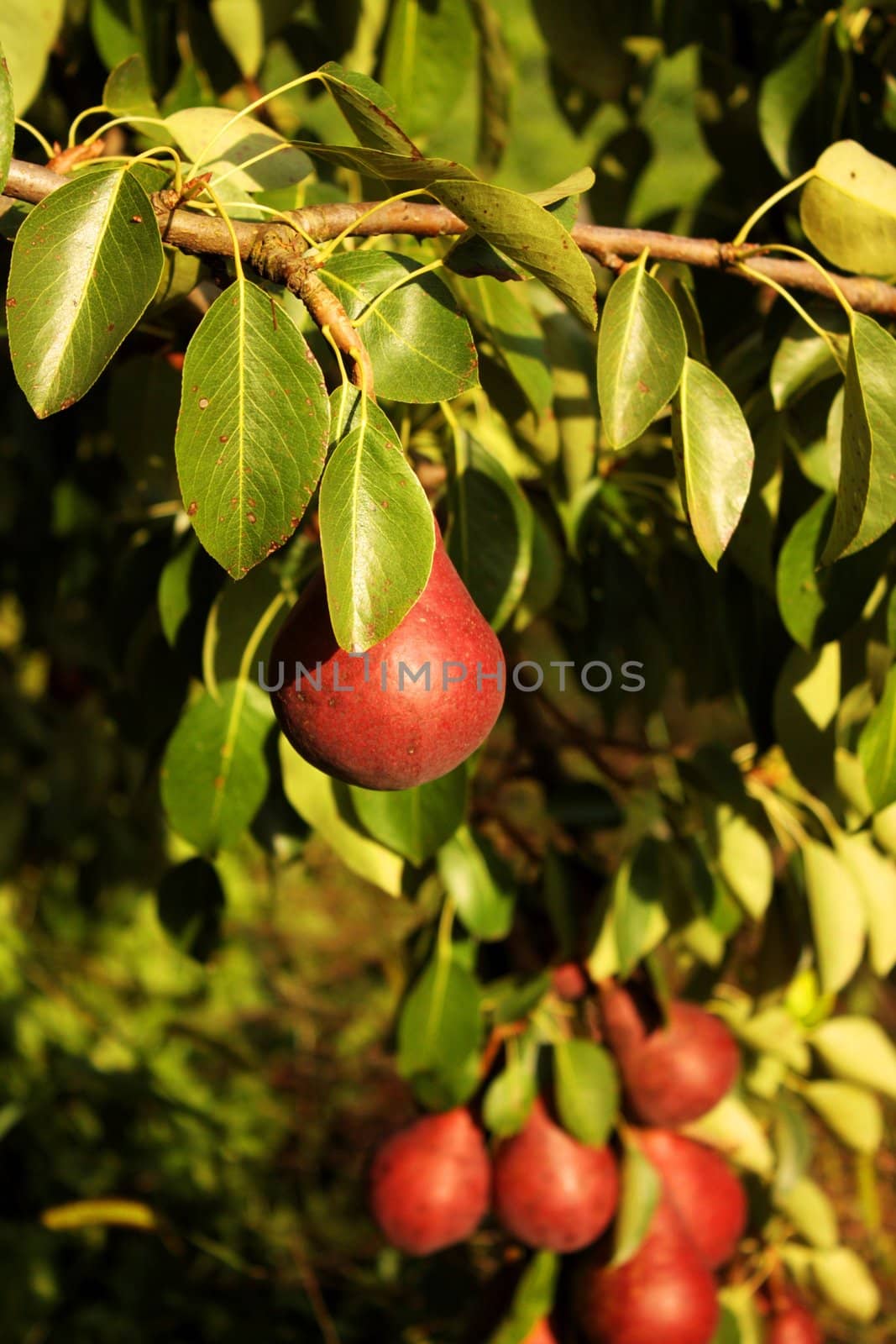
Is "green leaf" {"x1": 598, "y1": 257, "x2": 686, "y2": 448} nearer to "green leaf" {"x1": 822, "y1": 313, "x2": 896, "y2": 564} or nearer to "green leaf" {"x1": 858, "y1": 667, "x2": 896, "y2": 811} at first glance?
"green leaf" {"x1": 822, "y1": 313, "x2": 896, "y2": 564}

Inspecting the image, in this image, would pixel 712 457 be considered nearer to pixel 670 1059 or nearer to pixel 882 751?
pixel 882 751

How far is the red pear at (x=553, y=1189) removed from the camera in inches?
45.9

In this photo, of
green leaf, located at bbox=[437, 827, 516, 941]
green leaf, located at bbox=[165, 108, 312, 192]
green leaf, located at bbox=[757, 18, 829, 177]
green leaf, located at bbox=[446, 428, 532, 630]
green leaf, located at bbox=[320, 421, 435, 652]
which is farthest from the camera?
green leaf, located at bbox=[437, 827, 516, 941]

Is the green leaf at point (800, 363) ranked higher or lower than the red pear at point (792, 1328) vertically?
higher

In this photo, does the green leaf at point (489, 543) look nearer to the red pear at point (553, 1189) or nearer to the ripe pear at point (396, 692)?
the ripe pear at point (396, 692)

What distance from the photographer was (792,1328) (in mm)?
1385

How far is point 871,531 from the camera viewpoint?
66 centimetres

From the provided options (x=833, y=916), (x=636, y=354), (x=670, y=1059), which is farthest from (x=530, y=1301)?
(x=636, y=354)

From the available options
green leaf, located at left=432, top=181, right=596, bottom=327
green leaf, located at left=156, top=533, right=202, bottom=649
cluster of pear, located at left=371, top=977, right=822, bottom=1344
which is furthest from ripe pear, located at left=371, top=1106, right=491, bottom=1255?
green leaf, located at left=432, top=181, right=596, bottom=327

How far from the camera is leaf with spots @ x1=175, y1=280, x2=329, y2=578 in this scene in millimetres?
575

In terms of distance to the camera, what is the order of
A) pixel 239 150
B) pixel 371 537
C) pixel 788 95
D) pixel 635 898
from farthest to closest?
pixel 635 898 → pixel 788 95 → pixel 239 150 → pixel 371 537

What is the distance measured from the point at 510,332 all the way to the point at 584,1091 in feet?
2.43

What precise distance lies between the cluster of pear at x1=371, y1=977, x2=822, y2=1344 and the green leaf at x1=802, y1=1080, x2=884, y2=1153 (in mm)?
183

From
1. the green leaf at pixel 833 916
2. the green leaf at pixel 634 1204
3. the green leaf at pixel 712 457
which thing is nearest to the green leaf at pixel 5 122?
the green leaf at pixel 712 457
